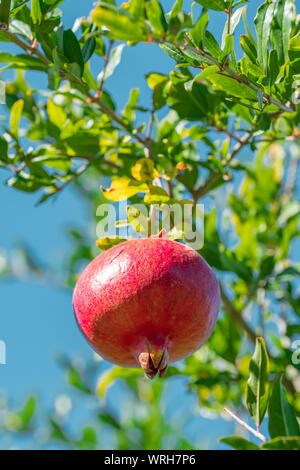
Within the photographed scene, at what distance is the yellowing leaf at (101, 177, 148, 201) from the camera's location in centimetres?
139

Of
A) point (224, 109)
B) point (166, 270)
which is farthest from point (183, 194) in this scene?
point (166, 270)

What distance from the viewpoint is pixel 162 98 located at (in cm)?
160

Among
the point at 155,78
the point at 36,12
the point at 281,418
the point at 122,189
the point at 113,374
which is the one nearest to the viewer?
the point at 281,418

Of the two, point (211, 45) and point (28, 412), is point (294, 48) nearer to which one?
point (211, 45)

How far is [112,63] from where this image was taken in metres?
1.59

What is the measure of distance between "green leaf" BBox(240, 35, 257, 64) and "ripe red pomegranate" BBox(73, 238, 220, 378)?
0.44m

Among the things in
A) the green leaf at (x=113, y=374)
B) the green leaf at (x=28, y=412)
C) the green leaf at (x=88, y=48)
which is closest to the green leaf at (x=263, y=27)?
the green leaf at (x=88, y=48)

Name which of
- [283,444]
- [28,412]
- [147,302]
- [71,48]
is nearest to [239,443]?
[283,444]

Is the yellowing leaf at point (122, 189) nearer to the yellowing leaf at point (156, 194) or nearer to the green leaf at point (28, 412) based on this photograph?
the yellowing leaf at point (156, 194)

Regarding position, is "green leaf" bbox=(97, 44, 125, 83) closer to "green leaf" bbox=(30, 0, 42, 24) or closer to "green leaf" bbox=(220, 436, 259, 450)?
"green leaf" bbox=(30, 0, 42, 24)

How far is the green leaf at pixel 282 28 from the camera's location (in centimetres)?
121

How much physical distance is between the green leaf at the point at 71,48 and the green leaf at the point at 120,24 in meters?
0.33

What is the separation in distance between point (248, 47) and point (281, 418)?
0.76 m

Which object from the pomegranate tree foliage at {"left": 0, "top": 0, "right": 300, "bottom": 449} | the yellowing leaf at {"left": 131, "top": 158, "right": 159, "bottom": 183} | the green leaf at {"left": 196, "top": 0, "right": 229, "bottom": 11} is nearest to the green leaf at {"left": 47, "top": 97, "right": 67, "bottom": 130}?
the pomegranate tree foliage at {"left": 0, "top": 0, "right": 300, "bottom": 449}
